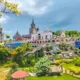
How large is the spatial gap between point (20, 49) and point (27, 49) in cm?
417

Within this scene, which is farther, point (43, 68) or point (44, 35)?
point (44, 35)

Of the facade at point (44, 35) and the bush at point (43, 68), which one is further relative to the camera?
the facade at point (44, 35)

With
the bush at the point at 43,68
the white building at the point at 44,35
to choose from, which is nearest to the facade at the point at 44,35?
the white building at the point at 44,35

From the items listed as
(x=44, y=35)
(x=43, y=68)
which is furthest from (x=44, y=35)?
(x=43, y=68)

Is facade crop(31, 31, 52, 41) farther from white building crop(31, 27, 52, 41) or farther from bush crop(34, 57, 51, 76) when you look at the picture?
bush crop(34, 57, 51, 76)

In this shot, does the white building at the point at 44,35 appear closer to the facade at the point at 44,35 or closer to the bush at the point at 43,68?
the facade at the point at 44,35

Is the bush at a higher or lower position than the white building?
lower

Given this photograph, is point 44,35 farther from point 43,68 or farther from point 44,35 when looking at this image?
point 43,68

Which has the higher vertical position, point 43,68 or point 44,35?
point 44,35

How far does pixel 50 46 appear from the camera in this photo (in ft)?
225

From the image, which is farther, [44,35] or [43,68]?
[44,35]

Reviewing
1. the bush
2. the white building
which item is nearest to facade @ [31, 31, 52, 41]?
the white building

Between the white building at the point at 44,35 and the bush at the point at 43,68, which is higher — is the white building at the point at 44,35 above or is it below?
above

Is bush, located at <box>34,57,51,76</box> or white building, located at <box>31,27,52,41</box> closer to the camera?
bush, located at <box>34,57,51,76</box>
